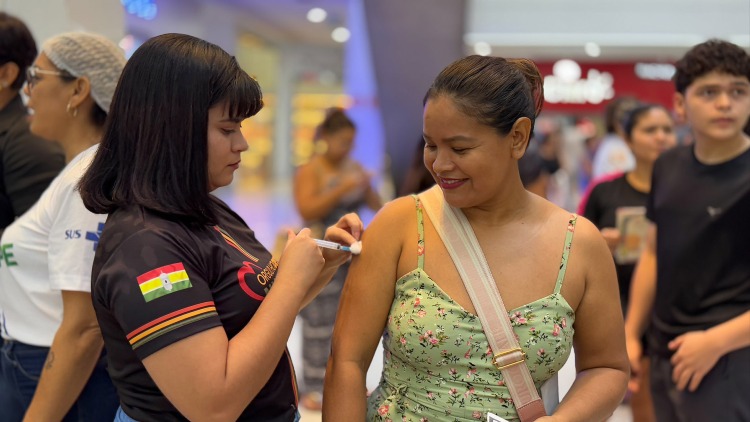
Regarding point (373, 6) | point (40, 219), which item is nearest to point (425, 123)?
point (40, 219)

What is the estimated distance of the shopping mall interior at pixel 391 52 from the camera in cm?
562

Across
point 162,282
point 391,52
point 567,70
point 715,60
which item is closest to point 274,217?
point 567,70

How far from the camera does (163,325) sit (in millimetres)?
1402

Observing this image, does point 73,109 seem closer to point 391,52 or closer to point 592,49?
point 391,52

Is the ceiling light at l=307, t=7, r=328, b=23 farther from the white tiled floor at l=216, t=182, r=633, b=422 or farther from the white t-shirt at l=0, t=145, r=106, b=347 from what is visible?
the white t-shirt at l=0, t=145, r=106, b=347

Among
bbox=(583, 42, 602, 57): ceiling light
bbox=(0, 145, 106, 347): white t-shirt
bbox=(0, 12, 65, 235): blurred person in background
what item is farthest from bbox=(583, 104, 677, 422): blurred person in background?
bbox=(583, 42, 602, 57): ceiling light

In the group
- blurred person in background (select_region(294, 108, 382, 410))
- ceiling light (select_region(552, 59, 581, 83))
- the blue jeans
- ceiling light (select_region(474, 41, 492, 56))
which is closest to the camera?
the blue jeans

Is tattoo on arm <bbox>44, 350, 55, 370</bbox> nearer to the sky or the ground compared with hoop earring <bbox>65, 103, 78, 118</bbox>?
nearer to the ground

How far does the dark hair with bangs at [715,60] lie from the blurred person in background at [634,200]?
48.5 inches

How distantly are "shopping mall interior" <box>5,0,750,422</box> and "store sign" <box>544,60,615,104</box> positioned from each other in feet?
0.07

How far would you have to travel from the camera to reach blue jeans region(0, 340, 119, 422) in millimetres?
2004

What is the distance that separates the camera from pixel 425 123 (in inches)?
68.7

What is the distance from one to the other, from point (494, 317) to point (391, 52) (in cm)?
426

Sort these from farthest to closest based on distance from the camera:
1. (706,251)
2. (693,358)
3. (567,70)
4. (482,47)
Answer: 1. (567,70)
2. (482,47)
3. (706,251)
4. (693,358)
